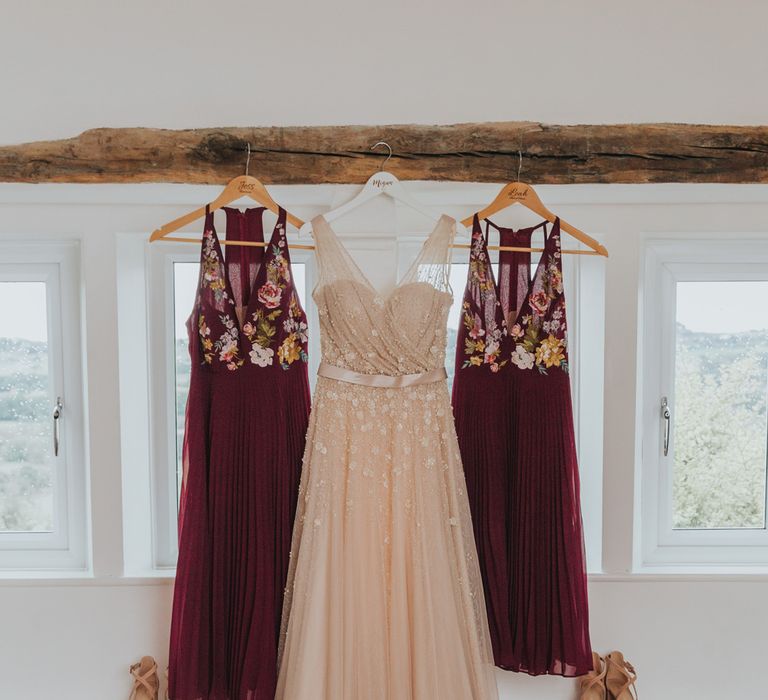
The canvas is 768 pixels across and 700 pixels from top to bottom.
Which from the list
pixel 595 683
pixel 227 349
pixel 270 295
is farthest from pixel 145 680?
pixel 595 683

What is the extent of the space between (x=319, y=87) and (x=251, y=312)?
605 mm

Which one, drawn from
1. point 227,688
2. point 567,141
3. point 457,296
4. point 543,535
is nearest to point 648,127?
point 567,141

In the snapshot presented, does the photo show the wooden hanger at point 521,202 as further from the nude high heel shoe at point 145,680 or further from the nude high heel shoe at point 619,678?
the nude high heel shoe at point 145,680

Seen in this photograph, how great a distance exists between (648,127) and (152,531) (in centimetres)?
155

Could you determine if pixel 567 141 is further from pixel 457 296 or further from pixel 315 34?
pixel 315 34

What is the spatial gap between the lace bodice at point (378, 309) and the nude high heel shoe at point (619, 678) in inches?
34.2

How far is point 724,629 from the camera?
1.53 meters

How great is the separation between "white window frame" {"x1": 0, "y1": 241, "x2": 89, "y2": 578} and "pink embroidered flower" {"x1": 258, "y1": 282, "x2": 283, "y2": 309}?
0.64 m

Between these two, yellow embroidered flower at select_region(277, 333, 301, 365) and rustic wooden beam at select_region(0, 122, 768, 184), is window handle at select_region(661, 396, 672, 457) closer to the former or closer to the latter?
rustic wooden beam at select_region(0, 122, 768, 184)

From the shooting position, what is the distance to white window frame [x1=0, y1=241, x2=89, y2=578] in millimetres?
1604

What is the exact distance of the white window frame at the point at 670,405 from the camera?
1.61 meters

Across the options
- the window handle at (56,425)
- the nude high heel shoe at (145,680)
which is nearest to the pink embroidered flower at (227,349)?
the window handle at (56,425)

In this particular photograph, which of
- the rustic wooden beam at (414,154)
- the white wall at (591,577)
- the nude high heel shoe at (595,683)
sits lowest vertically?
the nude high heel shoe at (595,683)

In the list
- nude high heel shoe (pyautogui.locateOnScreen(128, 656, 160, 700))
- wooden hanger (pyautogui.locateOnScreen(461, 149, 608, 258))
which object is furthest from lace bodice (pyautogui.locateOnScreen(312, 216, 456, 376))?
nude high heel shoe (pyautogui.locateOnScreen(128, 656, 160, 700))
